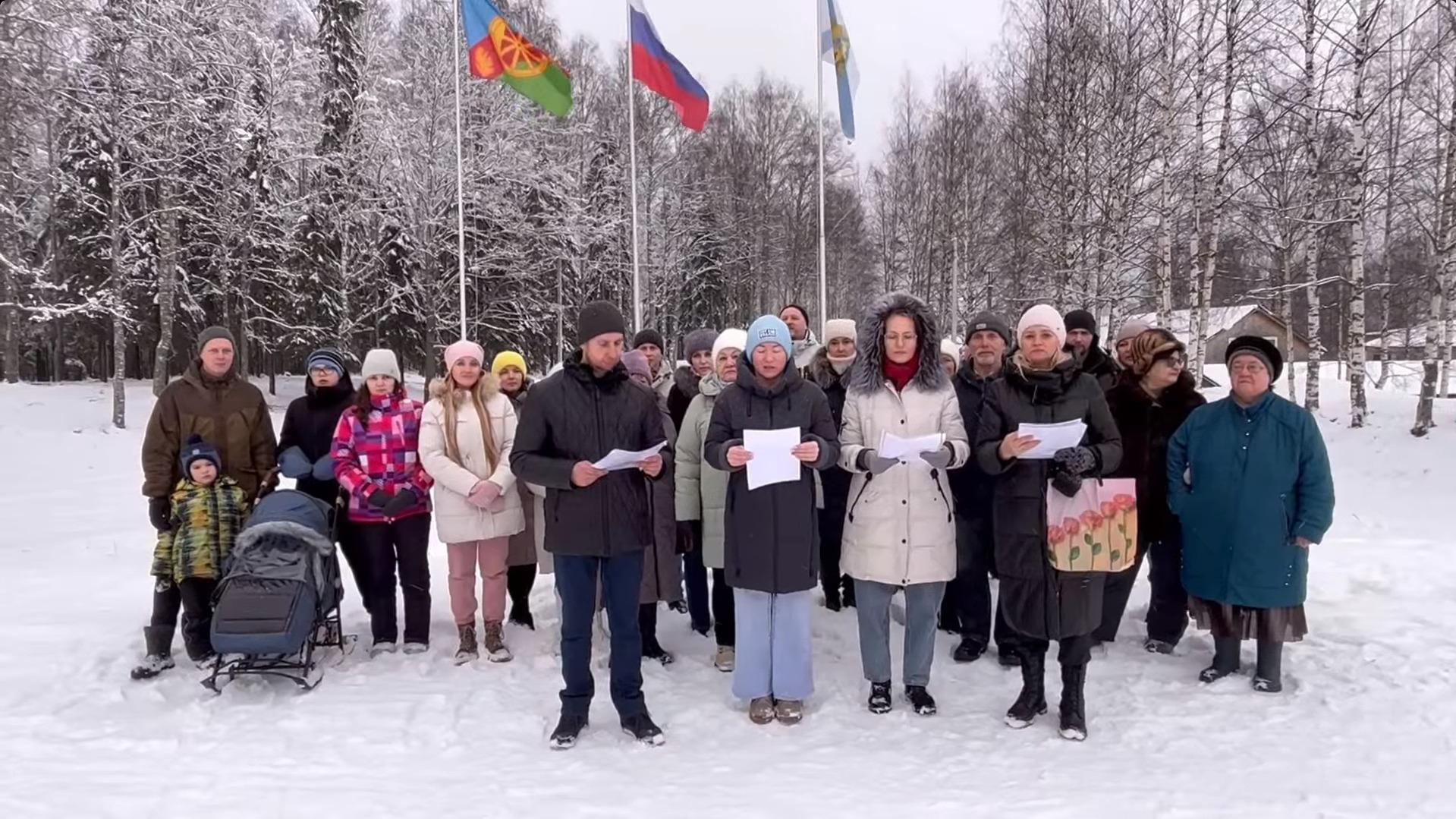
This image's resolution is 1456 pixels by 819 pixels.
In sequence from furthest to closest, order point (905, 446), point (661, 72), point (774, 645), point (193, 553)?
point (661, 72), point (193, 553), point (774, 645), point (905, 446)

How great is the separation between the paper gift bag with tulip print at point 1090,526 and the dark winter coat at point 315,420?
4081 millimetres

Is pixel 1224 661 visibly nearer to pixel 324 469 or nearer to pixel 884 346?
pixel 884 346

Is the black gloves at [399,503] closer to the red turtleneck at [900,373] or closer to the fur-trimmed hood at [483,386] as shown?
the fur-trimmed hood at [483,386]

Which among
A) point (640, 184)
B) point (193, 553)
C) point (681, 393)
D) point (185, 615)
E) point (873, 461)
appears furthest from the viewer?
point (640, 184)

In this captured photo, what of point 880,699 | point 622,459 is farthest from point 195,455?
point 880,699

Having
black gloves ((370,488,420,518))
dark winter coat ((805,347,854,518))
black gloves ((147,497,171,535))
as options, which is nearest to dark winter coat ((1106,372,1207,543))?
dark winter coat ((805,347,854,518))

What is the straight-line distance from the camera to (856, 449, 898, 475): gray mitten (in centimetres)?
402

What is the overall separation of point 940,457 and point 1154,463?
5.54 feet

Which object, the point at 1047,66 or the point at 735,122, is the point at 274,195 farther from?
the point at 1047,66

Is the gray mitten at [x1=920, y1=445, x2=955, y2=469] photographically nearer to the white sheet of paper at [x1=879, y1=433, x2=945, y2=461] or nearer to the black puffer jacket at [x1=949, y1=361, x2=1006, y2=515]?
the white sheet of paper at [x1=879, y1=433, x2=945, y2=461]

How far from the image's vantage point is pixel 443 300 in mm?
22312

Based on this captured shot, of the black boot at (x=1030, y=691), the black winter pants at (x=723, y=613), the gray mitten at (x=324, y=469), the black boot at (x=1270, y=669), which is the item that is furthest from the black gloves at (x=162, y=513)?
the black boot at (x=1270, y=669)

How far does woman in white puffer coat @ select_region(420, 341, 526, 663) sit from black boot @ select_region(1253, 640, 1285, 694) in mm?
4188

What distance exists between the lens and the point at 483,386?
5.07 meters
